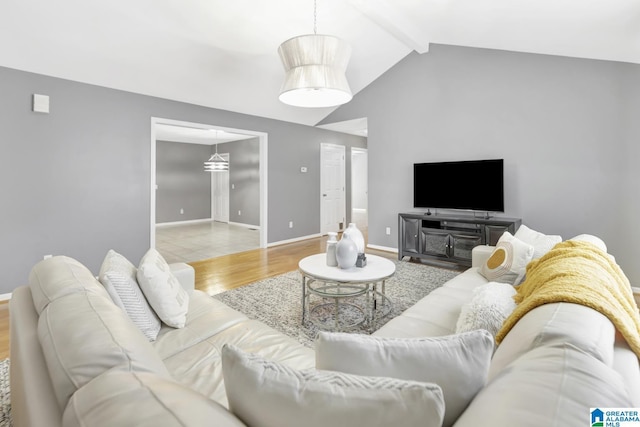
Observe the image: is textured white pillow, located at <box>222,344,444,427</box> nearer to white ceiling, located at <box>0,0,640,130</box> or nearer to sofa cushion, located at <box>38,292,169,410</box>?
sofa cushion, located at <box>38,292,169,410</box>

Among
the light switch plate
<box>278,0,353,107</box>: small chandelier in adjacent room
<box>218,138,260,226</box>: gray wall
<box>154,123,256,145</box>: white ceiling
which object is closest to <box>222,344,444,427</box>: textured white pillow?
<box>278,0,353,107</box>: small chandelier in adjacent room

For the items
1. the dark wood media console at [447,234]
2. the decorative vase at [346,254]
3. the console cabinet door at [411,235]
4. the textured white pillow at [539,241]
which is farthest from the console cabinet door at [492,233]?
the decorative vase at [346,254]

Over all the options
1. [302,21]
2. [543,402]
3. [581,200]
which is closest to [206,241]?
[302,21]

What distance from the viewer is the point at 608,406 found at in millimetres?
622

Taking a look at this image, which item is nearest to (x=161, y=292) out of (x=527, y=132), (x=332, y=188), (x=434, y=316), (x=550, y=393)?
(x=434, y=316)

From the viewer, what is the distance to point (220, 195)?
9547 millimetres

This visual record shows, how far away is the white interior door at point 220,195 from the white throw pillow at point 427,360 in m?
8.88

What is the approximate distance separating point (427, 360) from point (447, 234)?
388cm

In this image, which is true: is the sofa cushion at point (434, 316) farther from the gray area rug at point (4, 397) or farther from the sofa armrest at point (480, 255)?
the gray area rug at point (4, 397)

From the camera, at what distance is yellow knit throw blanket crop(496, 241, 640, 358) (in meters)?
1.03

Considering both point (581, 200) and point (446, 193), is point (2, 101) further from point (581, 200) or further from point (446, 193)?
Result: point (581, 200)

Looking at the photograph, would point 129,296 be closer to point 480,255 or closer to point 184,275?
point 184,275

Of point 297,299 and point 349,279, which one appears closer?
point 349,279

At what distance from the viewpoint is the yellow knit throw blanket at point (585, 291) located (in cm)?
103
